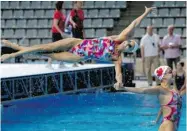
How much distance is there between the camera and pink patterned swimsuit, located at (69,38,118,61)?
778 centimetres

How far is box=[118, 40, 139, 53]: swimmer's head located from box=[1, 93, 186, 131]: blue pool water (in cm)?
121

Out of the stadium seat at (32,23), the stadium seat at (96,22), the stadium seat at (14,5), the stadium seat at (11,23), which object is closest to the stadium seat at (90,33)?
the stadium seat at (96,22)

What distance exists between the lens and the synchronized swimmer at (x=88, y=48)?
771cm

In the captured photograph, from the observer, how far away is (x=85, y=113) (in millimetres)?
9828

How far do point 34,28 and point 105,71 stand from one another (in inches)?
270

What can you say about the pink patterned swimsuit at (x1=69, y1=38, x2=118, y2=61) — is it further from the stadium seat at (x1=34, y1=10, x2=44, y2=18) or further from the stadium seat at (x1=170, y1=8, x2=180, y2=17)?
the stadium seat at (x1=34, y1=10, x2=44, y2=18)

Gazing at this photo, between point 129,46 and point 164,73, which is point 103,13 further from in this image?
point 164,73

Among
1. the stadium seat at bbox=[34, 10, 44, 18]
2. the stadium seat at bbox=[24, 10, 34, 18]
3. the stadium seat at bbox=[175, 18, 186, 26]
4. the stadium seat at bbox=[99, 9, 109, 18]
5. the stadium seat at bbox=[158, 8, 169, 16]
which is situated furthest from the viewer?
the stadium seat at bbox=[24, 10, 34, 18]

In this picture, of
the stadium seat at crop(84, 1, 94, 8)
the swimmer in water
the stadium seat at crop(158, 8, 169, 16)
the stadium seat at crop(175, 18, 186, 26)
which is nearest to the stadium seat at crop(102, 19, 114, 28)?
the stadium seat at crop(84, 1, 94, 8)

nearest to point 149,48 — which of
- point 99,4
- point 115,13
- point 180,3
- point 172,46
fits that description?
point 172,46

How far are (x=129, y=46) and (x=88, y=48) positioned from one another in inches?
30.5

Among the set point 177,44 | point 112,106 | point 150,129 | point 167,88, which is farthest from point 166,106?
point 177,44

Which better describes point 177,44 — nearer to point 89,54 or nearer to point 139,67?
point 139,67

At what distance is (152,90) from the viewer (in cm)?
570
